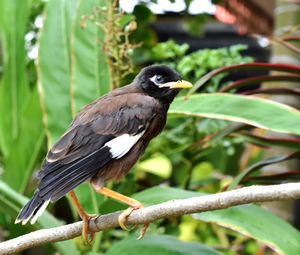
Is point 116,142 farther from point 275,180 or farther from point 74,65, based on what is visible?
point 275,180

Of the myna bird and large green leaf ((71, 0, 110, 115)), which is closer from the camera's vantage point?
the myna bird

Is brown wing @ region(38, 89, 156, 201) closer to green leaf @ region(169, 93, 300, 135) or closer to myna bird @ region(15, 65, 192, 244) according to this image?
myna bird @ region(15, 65, 192, 244)

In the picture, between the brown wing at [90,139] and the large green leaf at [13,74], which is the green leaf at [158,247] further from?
the large green leaf at [13,74]

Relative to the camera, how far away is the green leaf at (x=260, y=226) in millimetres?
1309

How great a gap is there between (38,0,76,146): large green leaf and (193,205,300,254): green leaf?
2.16ft

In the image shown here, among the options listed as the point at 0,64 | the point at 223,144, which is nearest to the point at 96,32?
the point at 223,144

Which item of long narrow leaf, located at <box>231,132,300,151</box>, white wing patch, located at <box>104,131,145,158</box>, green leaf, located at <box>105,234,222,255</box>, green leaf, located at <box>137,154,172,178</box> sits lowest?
green leaf, located at <box>137,154,172,178</box>

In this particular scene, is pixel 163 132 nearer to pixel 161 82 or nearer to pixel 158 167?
pixel 158 167

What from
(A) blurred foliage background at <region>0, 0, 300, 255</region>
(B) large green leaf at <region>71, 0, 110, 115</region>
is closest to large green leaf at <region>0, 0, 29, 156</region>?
(A) blurred foliage background at <region>0, 0, 300, 255</region>

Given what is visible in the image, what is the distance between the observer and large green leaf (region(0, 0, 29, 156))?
7.43ft

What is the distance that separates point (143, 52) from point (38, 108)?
2.22ft

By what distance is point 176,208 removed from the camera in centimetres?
103

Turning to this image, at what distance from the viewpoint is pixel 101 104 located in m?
1.34

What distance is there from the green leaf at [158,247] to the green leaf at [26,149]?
588 mm
